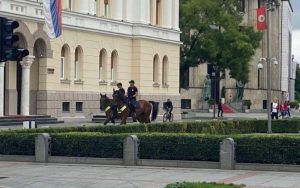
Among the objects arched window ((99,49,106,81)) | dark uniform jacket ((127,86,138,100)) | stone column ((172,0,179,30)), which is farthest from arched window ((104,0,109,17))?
dark uniform jacket ((127,86,138,100))

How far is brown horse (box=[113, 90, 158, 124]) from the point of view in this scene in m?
39.2

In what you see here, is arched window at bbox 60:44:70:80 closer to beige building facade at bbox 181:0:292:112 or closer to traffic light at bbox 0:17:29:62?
traffic light at bbox 0:17:29:62

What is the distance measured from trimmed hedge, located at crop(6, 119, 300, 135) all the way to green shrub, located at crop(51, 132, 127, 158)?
86.0 inches

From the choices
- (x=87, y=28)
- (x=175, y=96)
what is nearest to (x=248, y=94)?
(x=175, y=96)

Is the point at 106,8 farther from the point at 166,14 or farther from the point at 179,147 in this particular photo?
the point at 179,147

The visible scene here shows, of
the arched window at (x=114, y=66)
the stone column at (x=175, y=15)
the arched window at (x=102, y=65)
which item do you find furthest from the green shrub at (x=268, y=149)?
the stone column at (x=175, y=15)

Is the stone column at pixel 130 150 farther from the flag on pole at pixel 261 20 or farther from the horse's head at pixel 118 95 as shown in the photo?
the flag on pole at pixel 261 20

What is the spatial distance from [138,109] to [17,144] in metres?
16.2

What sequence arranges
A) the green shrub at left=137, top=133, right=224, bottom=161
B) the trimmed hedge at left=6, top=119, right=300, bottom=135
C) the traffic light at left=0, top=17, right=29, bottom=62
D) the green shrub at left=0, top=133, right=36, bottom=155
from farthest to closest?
the trimmed hedge at left=6, top=119, right=300, bottom=135 → the green shrub at left=0, top=133, right=36, bottom=155 → the green shrub at left=137, top=133, right=224, bottom=161 → the traffic light at left=0, top=17, right=29, bottom=62

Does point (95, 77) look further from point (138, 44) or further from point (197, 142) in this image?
point (197, 142)

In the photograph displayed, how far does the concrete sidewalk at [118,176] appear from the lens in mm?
20020

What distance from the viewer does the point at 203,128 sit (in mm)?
42875

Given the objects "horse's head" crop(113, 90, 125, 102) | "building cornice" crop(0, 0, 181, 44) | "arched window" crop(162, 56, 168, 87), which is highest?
"building cornice" crop(0, 0, 181, 44)

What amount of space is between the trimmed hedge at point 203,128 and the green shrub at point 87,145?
→ 7.16 feet
